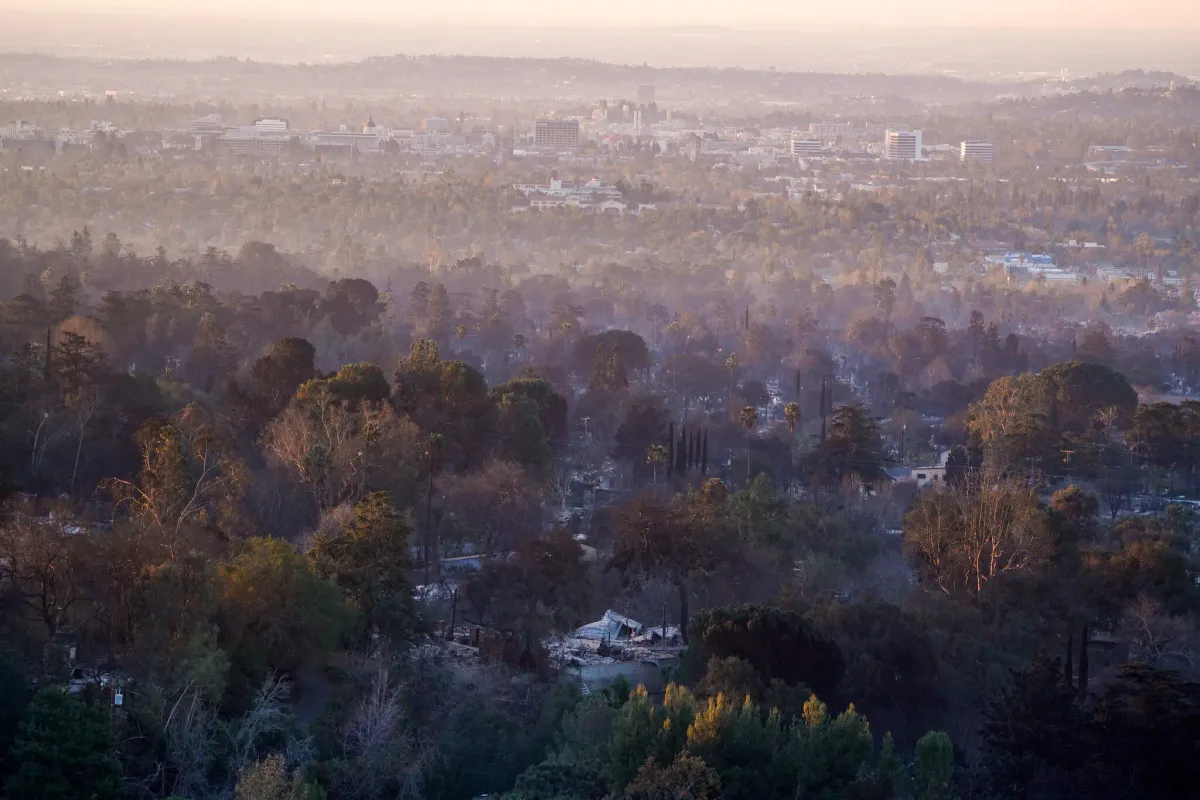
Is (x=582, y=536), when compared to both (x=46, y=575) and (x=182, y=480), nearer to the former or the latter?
(x=182, y=480)

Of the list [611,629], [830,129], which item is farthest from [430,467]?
[830,129]

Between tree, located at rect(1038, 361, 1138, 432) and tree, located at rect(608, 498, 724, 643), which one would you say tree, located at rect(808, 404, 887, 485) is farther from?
tree, located at rect(608, 498, 724, 643)

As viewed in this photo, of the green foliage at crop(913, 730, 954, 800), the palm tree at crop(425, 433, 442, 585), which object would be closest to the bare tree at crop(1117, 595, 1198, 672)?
the green foliage at crop(913, 730, 954, 800)

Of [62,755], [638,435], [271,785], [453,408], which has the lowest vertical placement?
[638,435]

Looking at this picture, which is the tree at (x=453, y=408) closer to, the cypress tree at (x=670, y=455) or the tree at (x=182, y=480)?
the cypress tree at (x=670, y=455)

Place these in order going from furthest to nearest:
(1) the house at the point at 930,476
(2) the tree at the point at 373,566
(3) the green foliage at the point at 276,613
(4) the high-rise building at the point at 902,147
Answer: (4) the high-rise building at the point at 902,147
(1) the house at the point at 930,476
(2) the tree at the point at 373,566
(3) the green foliage at the point at 276,613

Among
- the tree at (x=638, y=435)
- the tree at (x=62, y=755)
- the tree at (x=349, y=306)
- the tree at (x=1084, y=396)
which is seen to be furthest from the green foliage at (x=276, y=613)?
the tree at (x=349, y=306)

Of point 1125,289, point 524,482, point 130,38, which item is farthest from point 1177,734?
point 130,38
